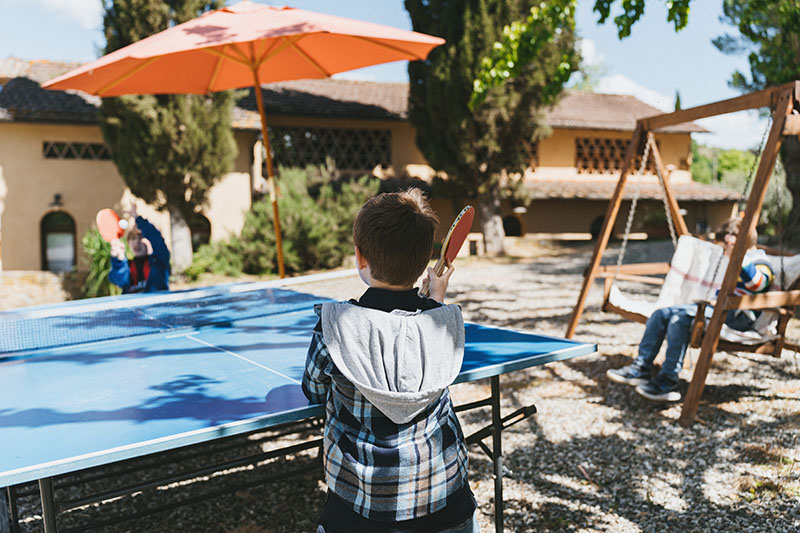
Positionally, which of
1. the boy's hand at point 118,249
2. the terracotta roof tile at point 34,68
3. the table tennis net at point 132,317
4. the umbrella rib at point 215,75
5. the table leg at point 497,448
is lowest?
the table leg at point 497,448

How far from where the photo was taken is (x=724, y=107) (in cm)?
466

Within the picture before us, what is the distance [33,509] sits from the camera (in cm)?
352

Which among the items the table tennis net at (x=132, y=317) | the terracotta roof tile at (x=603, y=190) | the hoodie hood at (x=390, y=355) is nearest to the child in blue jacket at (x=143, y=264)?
the table tennis net at (x=132, y=317)

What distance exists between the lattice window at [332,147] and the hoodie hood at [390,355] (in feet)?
54.6

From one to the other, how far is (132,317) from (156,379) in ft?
5.88

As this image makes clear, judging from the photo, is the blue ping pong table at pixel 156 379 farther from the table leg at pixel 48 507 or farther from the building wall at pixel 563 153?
the building wall at pixel 563 153

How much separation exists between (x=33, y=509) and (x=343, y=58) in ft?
16.5

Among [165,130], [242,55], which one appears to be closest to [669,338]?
[242,55]

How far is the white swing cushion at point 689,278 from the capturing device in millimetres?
4977

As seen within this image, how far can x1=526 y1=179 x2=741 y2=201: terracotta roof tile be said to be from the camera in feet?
64.7

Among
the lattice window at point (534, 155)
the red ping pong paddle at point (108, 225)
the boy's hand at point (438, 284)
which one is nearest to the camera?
the boy's hand at point (438, 284)

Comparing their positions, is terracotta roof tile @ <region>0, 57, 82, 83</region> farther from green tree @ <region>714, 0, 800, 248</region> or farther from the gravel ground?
the gravel ground

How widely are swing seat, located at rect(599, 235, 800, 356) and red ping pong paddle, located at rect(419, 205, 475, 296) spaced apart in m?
2.47

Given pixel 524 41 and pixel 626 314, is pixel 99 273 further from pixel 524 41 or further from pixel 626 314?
pixel 626 314
